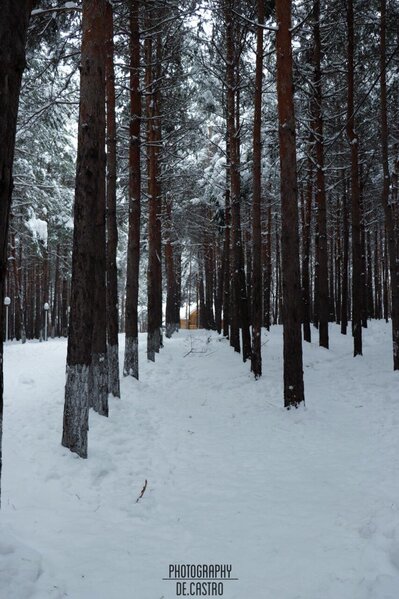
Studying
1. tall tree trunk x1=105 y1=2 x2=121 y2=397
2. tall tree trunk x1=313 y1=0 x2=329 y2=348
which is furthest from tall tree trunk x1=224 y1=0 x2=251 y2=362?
tall tree trunk x1=105 y1=2 x2=121 y2=397

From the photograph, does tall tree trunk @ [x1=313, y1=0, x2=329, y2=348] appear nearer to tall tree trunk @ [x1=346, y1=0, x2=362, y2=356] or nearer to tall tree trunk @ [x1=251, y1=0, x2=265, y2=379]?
tall tree trunk @ [x1=346, y1=0, x2=362, y2=356]

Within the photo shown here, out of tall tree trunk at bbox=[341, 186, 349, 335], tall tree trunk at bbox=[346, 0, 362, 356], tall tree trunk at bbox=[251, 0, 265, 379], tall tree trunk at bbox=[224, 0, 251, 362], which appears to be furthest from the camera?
tall tree trunk at bbox=[341, 186, 349, 335]

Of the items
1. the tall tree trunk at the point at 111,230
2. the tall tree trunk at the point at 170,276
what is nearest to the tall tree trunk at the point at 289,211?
the tall tree trunk at the point at 111,230

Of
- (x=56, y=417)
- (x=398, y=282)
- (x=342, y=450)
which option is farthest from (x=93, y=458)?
(x=398, y=282)

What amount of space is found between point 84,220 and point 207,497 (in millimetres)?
3811

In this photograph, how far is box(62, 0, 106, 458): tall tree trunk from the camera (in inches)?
217

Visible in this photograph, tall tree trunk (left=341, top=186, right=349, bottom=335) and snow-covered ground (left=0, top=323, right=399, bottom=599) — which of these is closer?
snow-covered ground (left=0, top=323, right=399, bottom=599)

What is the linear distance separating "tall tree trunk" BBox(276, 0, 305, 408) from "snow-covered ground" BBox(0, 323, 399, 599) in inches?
30.7

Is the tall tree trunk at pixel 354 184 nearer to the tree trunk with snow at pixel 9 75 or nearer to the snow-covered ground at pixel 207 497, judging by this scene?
the snow-covered ground at pixel 207 497

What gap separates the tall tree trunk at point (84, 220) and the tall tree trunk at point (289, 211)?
4.22m

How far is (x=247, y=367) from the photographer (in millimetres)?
12883

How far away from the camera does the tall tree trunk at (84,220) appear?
5523mm

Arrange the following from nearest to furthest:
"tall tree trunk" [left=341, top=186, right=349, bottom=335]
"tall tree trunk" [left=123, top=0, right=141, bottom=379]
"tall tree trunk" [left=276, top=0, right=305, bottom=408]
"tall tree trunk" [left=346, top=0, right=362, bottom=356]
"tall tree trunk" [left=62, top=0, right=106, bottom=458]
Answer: "tall tree trunk" [left=62, top=0, right=106, bottom=458]
"tall tree trunk" [left=276, top=0, right=305, bottom=408]
"tall tree trunk" [left=123, top=0, right=141, bottom=379]
"tall tree trunk" [left=346, top=0, right=362, bottom=356]
"tall tree trunk" [left=341, top=186, right=349, bottom=335]

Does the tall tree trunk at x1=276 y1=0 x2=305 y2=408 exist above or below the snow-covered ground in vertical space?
above
